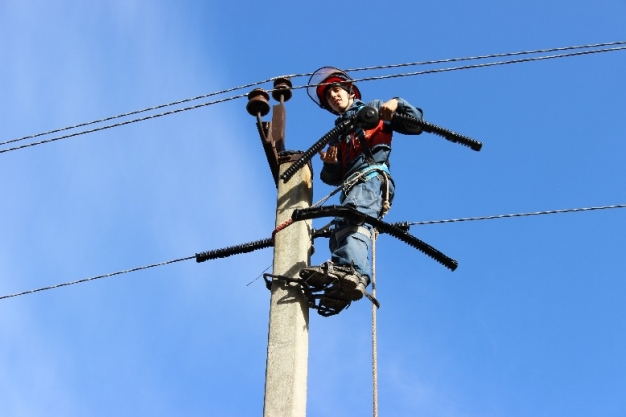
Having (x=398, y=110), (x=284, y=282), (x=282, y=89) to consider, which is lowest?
(x=284, y=282)

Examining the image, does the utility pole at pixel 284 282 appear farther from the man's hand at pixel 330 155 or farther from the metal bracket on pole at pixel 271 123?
the man's hand at pixel 330 155

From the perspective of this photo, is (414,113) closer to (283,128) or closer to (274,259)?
(283,128)

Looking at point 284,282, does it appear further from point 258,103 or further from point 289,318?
point 258,103

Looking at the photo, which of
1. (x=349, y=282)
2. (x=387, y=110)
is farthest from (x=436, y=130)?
(x=349, y=282)

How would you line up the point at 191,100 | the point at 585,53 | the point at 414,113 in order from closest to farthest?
the point at 414,113 → the point at 585,53 → the point at 191,100

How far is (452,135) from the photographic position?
557cm

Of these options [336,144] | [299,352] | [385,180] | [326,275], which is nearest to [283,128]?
[336,144]

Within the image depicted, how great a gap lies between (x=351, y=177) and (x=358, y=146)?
281 millimetres

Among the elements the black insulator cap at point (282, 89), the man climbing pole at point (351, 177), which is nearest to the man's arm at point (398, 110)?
the man climbing pole at point (351, 177)

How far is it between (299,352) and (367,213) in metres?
1.12

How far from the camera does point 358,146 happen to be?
5992mm

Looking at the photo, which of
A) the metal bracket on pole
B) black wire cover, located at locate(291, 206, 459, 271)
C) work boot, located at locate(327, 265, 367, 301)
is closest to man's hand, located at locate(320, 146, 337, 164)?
the metal bracket on pole

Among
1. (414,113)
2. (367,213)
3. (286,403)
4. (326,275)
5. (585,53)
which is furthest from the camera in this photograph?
(585,53)

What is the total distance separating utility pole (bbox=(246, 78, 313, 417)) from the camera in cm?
460
